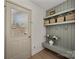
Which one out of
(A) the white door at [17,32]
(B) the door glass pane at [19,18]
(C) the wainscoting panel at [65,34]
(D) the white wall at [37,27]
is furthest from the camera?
(D) the white wall at [37,27]

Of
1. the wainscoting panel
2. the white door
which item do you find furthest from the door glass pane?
the wainscoting panel

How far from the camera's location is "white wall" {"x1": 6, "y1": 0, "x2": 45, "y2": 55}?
3.88 m

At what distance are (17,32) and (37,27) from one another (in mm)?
1567

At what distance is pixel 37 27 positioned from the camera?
4219 millimetres

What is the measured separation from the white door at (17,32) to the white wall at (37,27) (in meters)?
0.49

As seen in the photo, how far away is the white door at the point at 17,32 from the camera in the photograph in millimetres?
2436

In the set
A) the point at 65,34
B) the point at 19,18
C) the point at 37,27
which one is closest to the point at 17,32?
the point at 19,18

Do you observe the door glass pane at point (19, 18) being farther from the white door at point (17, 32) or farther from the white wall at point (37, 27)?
the white wall at point (37, 27)

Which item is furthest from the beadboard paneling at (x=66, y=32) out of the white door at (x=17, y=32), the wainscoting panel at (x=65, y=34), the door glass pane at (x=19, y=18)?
the door glass pane at (x=19, y=18)

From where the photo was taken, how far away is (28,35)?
11.0 ft

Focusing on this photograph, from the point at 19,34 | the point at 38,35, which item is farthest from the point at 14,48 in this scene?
the point at 38,35

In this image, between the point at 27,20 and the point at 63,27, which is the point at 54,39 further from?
the point at 27,20

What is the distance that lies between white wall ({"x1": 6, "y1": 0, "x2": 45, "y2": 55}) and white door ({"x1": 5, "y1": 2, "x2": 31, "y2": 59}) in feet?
1.62
